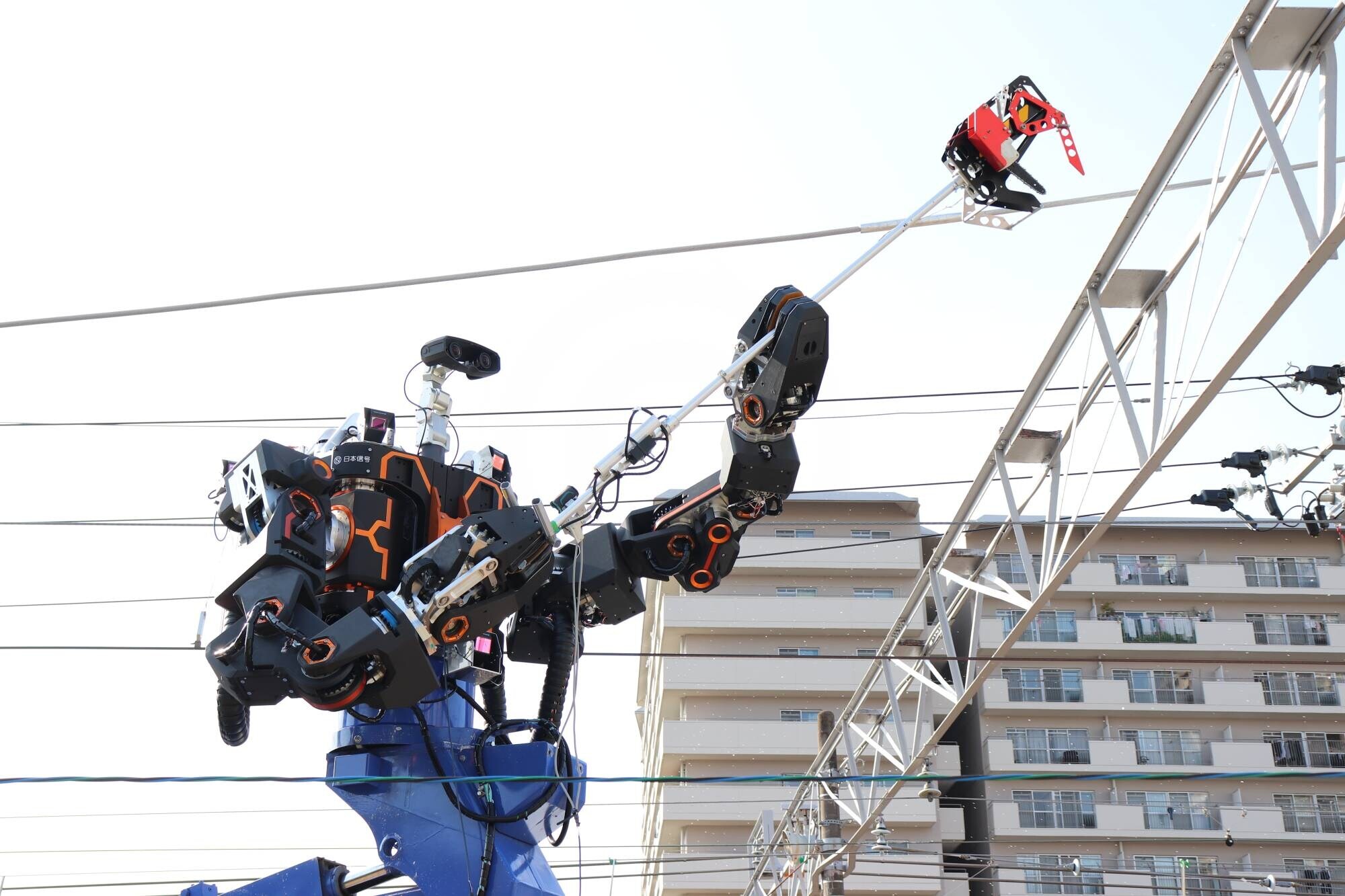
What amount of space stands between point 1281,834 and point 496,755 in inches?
1383

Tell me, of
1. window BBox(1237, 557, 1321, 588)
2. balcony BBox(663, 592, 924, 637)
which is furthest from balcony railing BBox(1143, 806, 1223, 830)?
balcony BBox(663, 592, 924, 637)

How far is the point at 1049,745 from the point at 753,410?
34.3m

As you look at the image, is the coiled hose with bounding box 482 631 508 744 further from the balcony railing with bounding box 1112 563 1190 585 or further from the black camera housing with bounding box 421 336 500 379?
the balcony railing with bounding box 1112 563 1190 585

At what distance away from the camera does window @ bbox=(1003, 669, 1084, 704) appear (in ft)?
132

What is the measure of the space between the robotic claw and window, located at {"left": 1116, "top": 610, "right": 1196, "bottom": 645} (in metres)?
35.3

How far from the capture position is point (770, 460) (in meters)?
8.12

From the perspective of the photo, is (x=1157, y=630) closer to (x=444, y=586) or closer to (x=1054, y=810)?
(x=1054, y=810)

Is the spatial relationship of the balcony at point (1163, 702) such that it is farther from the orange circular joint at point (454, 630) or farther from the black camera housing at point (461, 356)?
the orange circular joint at point (454, 630)

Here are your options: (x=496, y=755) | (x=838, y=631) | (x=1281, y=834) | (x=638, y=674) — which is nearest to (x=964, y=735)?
(x=838, y=631)

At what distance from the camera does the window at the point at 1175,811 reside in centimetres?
3822

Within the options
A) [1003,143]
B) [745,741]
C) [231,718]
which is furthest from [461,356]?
[745,741]

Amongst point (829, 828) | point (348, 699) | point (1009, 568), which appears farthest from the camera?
point (1009, 568)

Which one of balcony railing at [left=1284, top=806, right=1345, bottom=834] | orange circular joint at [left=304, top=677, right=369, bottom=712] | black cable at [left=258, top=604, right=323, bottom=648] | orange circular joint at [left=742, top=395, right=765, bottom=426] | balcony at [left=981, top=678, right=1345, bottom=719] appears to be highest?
balcony at [left=981, top=678, right=1345, bottom=719]

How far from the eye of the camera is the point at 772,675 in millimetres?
40625
